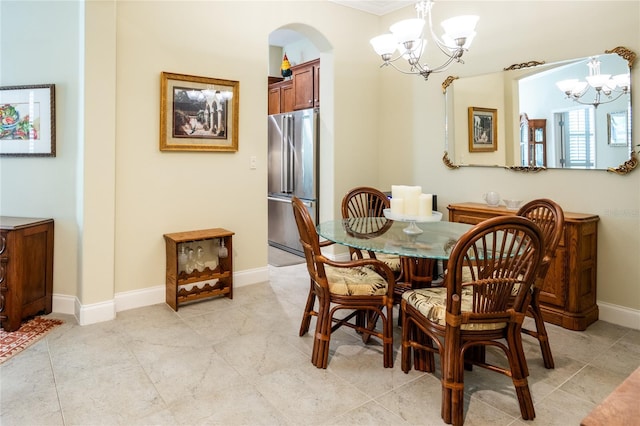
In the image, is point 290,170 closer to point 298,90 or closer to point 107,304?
point 298,90

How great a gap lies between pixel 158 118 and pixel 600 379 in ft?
11.6

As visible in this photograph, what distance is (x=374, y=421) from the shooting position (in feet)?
6.06

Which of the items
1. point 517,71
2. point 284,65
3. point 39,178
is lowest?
A: point 39,178

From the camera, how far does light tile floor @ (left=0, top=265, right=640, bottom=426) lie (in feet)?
6.22

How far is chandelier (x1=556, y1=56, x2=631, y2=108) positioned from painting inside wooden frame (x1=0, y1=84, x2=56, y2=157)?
400 cm

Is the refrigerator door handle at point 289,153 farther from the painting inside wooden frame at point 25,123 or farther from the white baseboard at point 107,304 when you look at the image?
the painting inside wooden frame at point 25,123

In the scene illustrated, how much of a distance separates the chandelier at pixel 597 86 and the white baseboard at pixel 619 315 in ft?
5.00

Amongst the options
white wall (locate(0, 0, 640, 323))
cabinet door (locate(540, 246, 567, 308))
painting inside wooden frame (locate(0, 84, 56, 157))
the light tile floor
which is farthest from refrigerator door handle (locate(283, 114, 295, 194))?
cabinet door (locate(540, 246, 567, 308))

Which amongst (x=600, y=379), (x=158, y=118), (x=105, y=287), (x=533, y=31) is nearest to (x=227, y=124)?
(x=158, y=118)

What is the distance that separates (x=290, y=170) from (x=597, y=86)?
10.8 feet

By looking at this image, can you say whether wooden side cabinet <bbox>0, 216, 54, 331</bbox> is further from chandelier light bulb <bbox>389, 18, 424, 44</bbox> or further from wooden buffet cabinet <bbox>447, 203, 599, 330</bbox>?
wooden buffet cabinet <bbox>447, 203, 599, 330</bbox>

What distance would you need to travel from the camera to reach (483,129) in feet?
12.5

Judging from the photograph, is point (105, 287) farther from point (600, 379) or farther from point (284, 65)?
point (284, 65)

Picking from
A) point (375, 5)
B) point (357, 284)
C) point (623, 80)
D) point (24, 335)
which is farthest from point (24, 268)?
point (623, 80)
